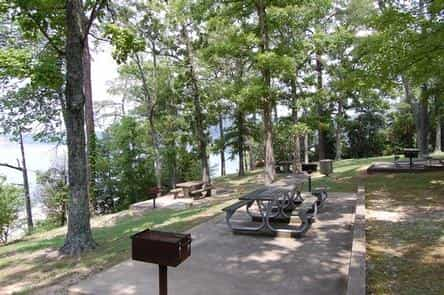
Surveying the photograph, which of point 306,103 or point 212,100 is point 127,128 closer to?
point 212,100

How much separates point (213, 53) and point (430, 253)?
25.8ft

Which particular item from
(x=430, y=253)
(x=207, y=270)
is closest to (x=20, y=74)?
(x=207, y=270)

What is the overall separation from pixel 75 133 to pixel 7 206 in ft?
35.0

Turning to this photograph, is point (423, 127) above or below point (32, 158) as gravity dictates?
above

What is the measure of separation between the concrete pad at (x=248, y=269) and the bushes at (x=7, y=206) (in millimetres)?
11589

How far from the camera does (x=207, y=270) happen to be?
12.6ft

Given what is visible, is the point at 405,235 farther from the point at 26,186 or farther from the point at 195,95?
the point at 26,186


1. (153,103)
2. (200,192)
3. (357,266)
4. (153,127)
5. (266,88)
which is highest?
(153,103)

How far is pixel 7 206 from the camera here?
13.5m

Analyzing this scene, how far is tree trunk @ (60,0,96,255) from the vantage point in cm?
542

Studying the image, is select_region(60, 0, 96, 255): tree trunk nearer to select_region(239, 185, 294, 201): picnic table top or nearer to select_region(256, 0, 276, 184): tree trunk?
select_region(239, 185, 294, 201): picnic table top

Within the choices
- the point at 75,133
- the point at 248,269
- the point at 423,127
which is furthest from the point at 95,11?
the point at 423,127

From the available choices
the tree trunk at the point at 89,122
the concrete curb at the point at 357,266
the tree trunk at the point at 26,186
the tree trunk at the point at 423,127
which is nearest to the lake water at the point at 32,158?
the tree trunk at the point at 26,186

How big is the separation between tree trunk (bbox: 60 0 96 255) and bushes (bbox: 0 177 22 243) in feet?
32.8
